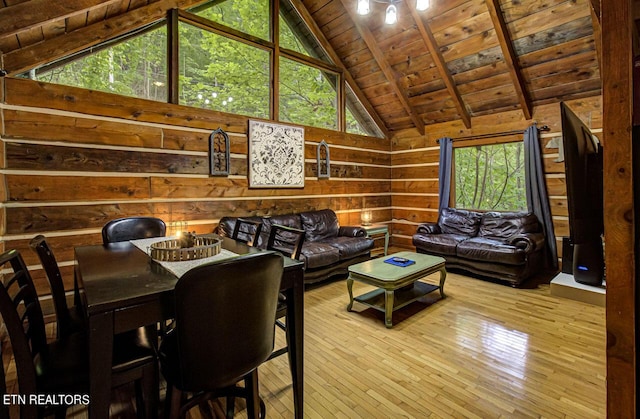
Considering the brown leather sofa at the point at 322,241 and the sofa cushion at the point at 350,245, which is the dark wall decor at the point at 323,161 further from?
the sofa cushion at the point at 350,245

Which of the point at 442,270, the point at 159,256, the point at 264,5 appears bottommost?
the point at 442,270

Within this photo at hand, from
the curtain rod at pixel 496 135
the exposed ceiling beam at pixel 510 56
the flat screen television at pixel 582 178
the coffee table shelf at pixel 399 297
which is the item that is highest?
the exposed ceiling beam at pixel 510 56

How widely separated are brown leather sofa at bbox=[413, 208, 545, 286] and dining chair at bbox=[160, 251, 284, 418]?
3.53 meters

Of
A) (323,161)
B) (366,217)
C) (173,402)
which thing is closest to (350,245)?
(323,161)

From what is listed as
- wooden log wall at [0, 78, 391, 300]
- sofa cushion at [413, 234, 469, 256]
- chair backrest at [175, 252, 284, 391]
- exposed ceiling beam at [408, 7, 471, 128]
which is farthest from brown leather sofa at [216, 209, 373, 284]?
exposed ceiling beam at [408, 7, 471, 128]

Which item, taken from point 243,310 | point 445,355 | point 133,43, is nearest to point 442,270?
point 445,355

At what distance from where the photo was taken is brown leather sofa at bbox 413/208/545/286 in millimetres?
3814

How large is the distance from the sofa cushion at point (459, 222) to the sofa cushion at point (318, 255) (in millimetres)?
2163

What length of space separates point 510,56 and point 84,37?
4927mm

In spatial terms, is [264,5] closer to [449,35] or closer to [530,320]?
[449,35]

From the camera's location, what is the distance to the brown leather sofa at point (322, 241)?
379 cm

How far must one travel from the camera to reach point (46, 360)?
4.12ft

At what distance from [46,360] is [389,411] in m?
1.65

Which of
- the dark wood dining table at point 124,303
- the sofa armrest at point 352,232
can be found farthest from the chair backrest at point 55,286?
the sofa armrest at point 352,232
